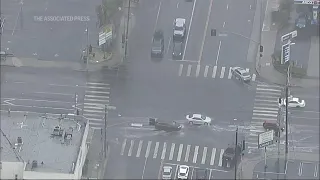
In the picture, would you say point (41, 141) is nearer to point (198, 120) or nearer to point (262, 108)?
point (198, 120)

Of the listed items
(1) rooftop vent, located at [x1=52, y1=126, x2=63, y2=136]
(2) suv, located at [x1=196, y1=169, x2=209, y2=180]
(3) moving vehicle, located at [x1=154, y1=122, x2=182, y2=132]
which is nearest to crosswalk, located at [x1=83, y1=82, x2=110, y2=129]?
(3) moving vehicle, located at [x1=154, y1=122, x2=182, y2=132]

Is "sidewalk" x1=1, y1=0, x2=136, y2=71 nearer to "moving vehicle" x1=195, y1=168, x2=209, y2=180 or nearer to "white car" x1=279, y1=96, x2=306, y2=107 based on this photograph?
"white car" x1=279, y1=96, x2=306, y2=107

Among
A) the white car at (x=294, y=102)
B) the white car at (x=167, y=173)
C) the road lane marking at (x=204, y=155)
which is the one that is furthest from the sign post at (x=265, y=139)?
the white car at (x=167, y=173)

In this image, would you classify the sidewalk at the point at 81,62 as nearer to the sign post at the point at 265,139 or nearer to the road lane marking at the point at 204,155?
the road lane marking at the point at 204,155

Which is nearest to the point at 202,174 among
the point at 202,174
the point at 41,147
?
the point at 202,174

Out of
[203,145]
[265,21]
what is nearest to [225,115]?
[203,145]
